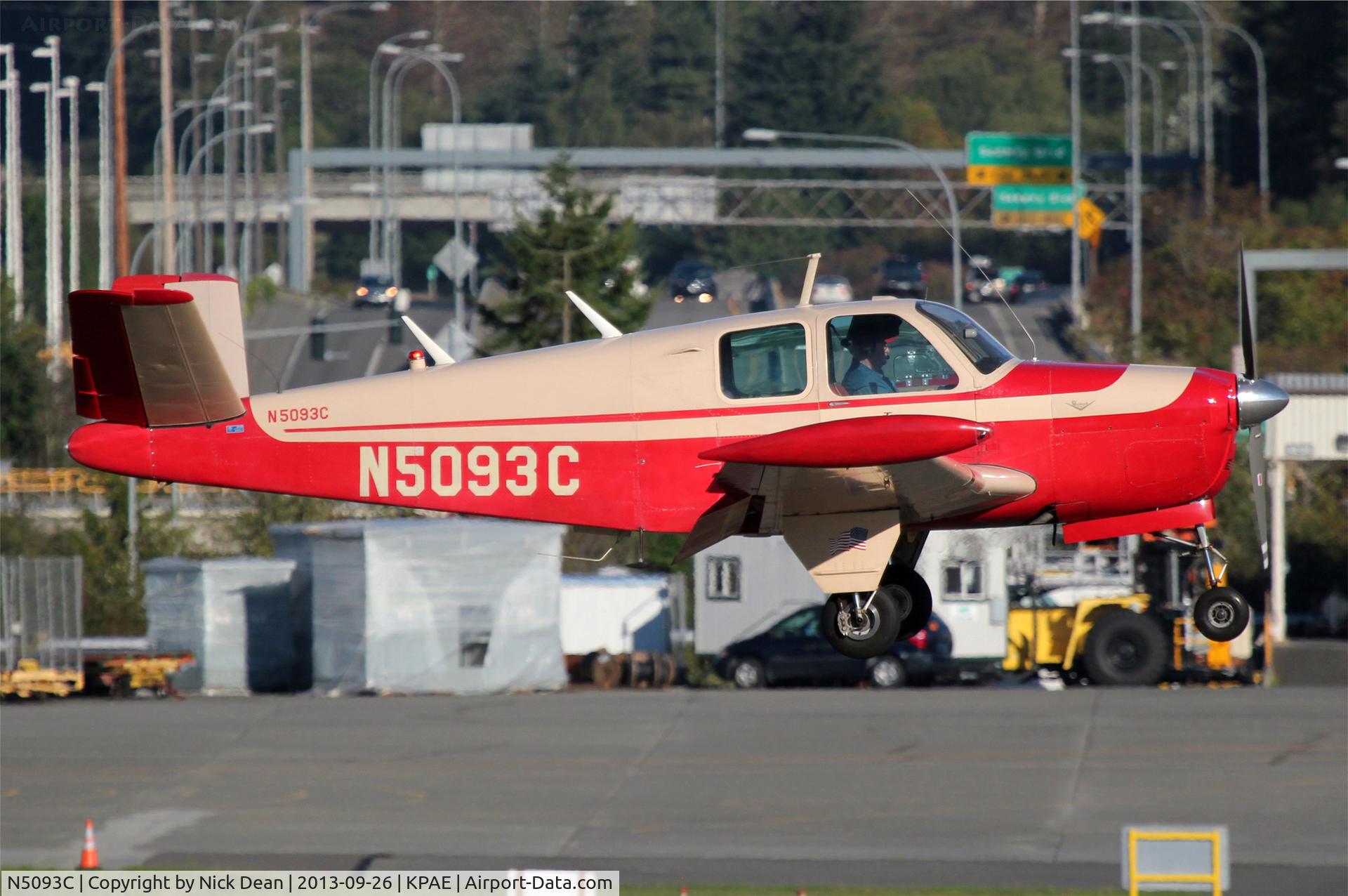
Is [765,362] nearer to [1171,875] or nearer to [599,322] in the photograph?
[599,322]

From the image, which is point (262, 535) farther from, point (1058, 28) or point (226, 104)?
point (1058, 28)

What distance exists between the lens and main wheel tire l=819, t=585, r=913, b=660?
11.2 metres

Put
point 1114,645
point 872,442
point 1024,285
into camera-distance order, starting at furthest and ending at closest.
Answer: point 1024,285 < point 1114,645 < point 872,442

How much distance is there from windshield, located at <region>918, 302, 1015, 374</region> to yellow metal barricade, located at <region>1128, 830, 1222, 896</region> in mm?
12936

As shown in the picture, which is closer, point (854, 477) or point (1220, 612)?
point (854, 477)

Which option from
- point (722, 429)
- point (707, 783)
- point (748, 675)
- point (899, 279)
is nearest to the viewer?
point (722, 429)

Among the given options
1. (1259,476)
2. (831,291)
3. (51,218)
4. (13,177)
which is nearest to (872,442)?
(1259,476)

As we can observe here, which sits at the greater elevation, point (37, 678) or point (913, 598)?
point (913, 598)

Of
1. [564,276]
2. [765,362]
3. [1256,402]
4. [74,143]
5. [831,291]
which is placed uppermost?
[74,143]

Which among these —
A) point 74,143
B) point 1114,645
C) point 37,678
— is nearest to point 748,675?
point 1114,645

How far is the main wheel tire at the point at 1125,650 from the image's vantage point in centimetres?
3509

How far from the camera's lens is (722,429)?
36.7 feet

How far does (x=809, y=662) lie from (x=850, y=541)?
2705 cm

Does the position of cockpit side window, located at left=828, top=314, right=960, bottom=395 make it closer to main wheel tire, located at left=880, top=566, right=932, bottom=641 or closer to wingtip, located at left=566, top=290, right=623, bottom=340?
main wheel tire, located at left=880, top=566, right=932, bottom=641
